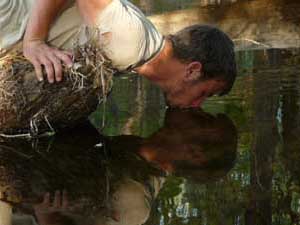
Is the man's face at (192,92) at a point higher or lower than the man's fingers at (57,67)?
lower

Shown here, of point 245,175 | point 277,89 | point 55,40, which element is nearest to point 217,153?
point 245,175

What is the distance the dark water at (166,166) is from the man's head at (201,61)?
0.46 feet

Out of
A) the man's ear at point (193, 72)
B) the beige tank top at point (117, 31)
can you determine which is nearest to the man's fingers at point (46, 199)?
the beige tank top at point (117, 31)

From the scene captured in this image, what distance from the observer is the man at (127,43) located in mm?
2582

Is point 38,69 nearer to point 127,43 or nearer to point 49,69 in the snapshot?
point 49,69

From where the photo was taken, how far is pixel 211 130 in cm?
263

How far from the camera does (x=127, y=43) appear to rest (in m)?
2.60

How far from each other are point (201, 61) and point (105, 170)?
0.82m

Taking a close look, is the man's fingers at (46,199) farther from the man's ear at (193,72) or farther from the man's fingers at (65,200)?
the man's ear at (193,72)

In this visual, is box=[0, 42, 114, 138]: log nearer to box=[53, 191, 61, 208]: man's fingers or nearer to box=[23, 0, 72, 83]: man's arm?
box=[23, 0, 72, 83]: man's arm

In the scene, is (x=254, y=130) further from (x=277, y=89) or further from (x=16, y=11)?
(x=16, y=11)

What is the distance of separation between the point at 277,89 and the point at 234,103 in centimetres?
31

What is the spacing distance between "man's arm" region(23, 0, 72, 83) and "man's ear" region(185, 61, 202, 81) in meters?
0.51

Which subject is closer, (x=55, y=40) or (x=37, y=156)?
(x=37, y=156)
